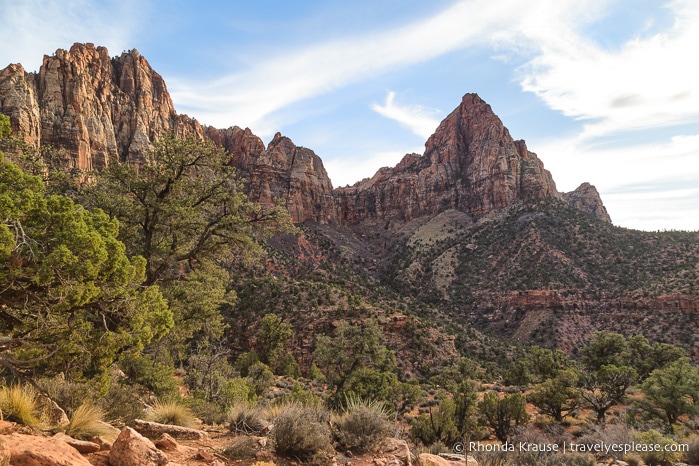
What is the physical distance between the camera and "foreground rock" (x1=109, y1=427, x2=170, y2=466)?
4.74m

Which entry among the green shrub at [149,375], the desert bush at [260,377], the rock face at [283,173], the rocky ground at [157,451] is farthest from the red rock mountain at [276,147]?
the rocky ground at [157,451]

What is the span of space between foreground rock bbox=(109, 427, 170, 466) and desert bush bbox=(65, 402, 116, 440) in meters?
1.49

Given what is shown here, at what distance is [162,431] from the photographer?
22.2 ft

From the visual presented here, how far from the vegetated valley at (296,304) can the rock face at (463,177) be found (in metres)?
0.92

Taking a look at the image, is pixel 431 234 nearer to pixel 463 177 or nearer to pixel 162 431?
pixel 463 177

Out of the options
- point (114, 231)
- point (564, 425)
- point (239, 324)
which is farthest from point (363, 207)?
point (114, 231)

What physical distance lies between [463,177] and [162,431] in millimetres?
126669

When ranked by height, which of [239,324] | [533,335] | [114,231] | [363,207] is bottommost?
[533,335]

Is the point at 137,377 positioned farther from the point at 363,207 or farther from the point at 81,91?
the point at 363,207

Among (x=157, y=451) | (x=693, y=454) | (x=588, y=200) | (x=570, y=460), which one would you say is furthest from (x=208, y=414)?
(x=588, y=200)

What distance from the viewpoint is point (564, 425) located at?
67.4 ft

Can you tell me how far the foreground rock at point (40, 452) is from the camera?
13.4 feet

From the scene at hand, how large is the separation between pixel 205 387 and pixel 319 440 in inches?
390

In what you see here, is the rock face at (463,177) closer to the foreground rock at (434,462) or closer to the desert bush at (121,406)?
the foreground rock at (434,462)
